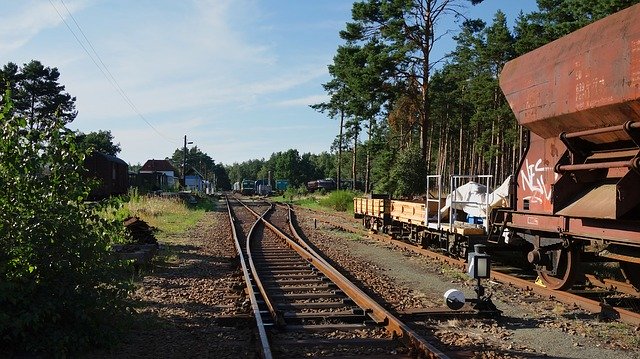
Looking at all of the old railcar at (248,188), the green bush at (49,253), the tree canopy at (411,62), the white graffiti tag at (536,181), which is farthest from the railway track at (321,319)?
the old railcar at (248,188)

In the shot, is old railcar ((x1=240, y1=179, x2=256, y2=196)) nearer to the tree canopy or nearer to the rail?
the tree canopy

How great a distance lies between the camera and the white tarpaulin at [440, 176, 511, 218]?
11719 millimetres

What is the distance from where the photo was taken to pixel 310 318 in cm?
722

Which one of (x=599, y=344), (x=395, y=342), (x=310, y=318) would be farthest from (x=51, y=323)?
(x=599, y=344)

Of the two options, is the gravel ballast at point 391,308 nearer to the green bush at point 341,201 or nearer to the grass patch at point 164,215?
the grass patch at point 164,215

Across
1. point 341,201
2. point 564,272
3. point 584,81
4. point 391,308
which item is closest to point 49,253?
point 391,308

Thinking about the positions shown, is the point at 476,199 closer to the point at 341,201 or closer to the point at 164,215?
the point at 164,215

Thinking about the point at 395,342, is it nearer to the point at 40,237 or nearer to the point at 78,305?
the point at 78,305

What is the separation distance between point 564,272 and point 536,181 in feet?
5.08

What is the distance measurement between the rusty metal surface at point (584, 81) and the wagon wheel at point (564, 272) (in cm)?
185

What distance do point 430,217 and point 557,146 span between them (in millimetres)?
5873

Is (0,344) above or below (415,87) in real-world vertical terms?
below

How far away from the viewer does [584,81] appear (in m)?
7.93

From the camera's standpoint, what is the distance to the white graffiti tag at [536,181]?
9155 mm
